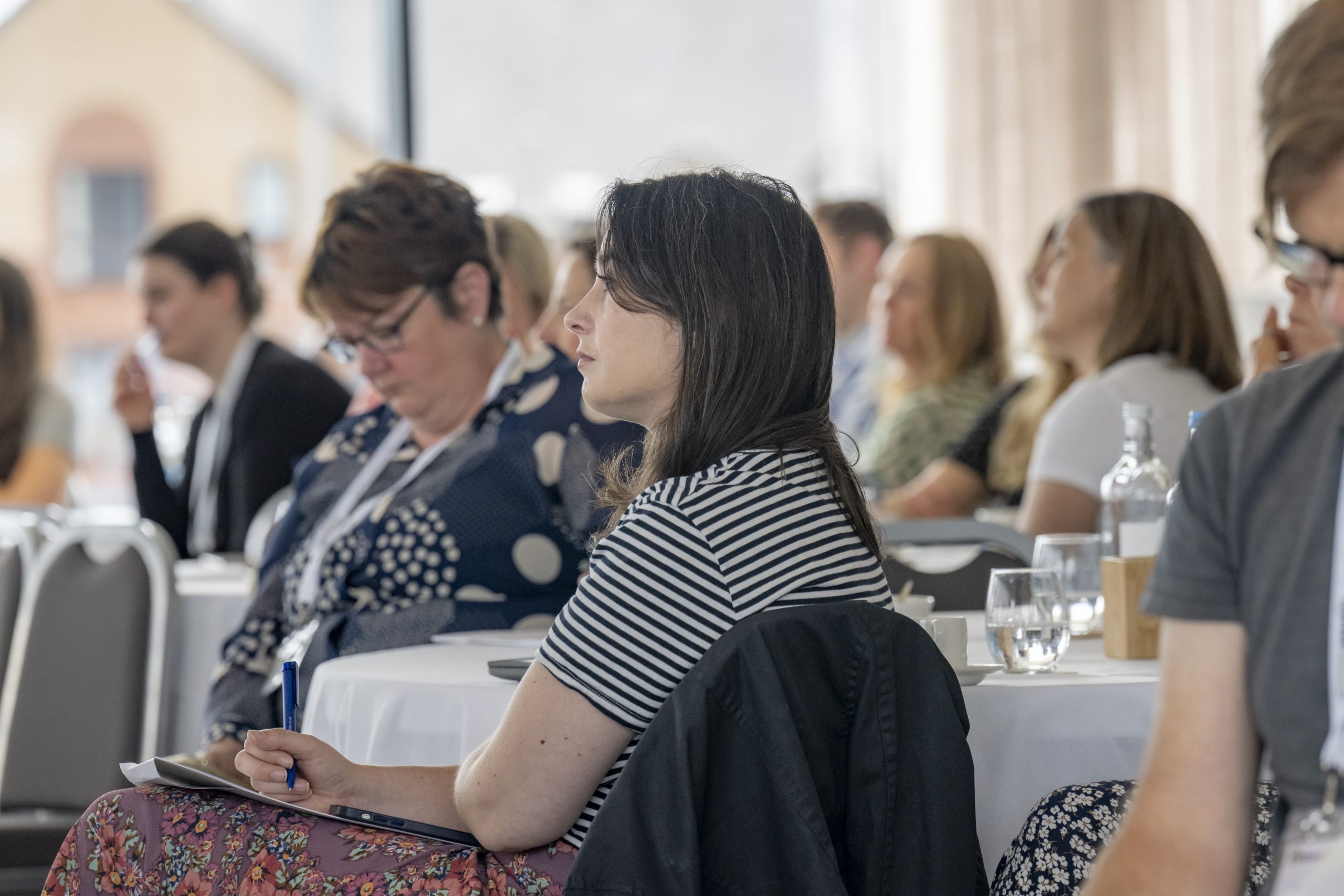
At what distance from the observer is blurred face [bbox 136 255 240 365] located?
4.01 m

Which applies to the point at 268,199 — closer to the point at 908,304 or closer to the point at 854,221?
the point at 854,221

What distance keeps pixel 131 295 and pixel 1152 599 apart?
7.29m

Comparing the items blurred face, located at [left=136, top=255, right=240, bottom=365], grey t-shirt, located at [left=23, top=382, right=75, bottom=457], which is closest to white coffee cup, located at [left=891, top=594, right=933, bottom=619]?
blurred face, located at [left=136, top=255, right=240, bottom=365]

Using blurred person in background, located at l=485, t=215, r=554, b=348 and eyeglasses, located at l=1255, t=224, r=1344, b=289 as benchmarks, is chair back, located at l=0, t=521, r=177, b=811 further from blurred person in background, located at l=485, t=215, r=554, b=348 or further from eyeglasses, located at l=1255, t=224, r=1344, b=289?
eyeglasses, located at l=1255, t=224, r=1344, b=289

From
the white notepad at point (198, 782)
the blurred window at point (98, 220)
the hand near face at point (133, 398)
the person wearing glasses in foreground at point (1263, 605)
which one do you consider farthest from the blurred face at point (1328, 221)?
the blurred window at point (98, 220)

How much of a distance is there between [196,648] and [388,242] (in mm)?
945

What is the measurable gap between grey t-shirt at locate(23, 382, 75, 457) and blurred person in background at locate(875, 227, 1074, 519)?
2.32 meters

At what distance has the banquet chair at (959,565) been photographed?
95.7 inches

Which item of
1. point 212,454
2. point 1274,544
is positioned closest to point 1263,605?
point 1274,544

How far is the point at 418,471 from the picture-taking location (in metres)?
2.24

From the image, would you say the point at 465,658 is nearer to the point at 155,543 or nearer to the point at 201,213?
the point at 155,543

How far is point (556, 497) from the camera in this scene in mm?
2184

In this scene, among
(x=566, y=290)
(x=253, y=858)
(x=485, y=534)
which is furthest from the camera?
(x=566, y=290)

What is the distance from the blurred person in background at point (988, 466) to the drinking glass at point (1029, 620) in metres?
2.01
